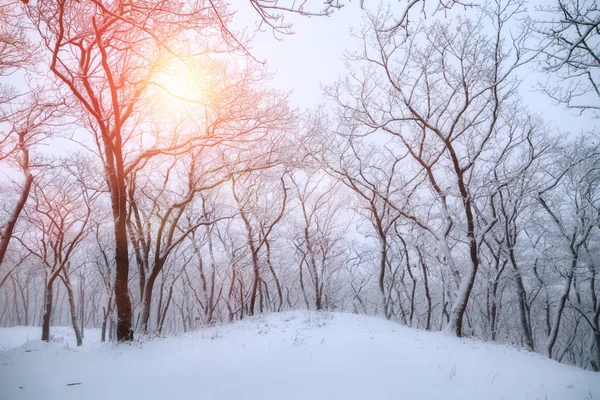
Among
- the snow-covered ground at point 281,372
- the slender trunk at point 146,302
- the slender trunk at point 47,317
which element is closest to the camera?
the snow-covered ground at point 281,372

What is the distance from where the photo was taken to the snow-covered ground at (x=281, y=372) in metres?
4.29

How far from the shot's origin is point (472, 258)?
10664 mm

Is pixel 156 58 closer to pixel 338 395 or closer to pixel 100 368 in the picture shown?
pixel 100 368

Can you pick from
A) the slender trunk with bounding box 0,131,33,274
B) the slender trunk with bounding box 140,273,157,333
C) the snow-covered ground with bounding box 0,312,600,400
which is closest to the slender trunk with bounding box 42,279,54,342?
the slender trunk with bounding box 0,131,33,274

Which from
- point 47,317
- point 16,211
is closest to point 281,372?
point 16,211

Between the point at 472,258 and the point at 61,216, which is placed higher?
the point at 61,216

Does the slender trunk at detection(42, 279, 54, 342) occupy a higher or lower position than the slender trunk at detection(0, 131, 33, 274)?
lower

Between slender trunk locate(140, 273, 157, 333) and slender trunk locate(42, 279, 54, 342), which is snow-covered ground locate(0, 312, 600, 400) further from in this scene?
slender trunk locate(42, 279, 54, 342)

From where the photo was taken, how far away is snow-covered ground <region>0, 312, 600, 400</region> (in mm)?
4285

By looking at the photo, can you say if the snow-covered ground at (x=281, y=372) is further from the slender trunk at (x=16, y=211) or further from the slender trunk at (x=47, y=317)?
the slender trunk at (x=47, y=317)

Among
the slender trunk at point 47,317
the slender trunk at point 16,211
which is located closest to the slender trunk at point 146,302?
the slender trunk at point 16,211

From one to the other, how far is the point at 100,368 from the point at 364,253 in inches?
906

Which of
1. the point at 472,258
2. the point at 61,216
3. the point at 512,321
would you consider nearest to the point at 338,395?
the point at 472,258

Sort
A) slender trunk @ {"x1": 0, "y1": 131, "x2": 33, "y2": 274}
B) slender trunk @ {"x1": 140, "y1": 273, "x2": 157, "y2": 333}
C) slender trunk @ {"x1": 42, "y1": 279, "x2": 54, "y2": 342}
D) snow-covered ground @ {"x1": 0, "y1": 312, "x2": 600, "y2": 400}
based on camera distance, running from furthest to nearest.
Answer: slender trunk @ {"x1": 42, "y1": 279, "x2": 54, "y2": 342} → slender trunk @ {"x1": 140, "y1": 273, "x2": 157, "y2": 333} → slender trunk @ {"x1": 0, "y1": 131, "x2": 33, "y2": 274} → snow-covered ground @ {"x1": 0, "y1": 312, "x2": 600, "y2": 400}
